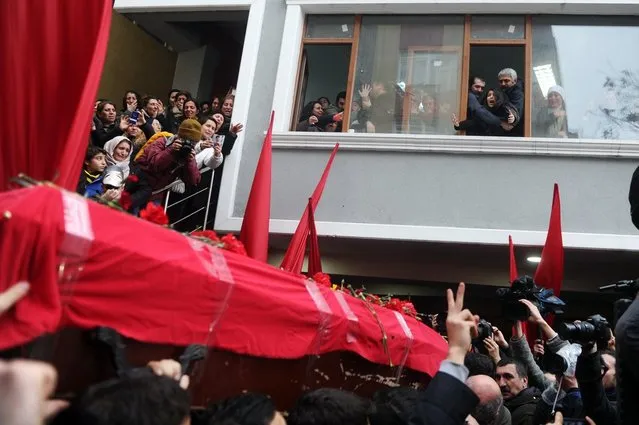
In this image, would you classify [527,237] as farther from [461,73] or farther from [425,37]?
[425,37]

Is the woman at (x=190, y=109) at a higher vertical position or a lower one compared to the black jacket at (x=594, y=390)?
higher

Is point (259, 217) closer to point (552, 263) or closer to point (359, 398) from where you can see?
point (552, 263)

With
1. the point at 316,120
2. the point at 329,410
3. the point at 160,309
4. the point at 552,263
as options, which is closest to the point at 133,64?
the point at 316,120

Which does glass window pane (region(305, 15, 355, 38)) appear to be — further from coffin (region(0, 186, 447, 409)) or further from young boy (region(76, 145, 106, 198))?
coffin (region(0, 186, 447, 409))

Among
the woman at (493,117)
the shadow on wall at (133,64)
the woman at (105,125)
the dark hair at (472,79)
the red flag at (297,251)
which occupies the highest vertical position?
the shadow on wall at (133,64)

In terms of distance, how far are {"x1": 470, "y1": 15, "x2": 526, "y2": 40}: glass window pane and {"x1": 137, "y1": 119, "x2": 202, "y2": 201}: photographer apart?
13.2ft

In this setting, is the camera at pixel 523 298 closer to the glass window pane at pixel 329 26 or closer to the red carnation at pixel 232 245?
the red carnation at pixel 232 245

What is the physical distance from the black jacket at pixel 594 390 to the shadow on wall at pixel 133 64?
8.28 m

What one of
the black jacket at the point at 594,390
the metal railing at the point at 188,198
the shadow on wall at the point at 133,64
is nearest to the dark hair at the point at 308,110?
the metal railing at the point at 188,198

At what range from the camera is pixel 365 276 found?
830 centimetres

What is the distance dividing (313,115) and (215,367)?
5670mm

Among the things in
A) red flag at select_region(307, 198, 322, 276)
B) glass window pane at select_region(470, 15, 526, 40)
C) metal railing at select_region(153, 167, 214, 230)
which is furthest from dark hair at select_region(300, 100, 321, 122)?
red flag at select_region(307, 198, 322, 276)

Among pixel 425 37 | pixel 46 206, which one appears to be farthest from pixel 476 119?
pixel 46 206

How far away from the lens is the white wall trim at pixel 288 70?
7.97 metres
